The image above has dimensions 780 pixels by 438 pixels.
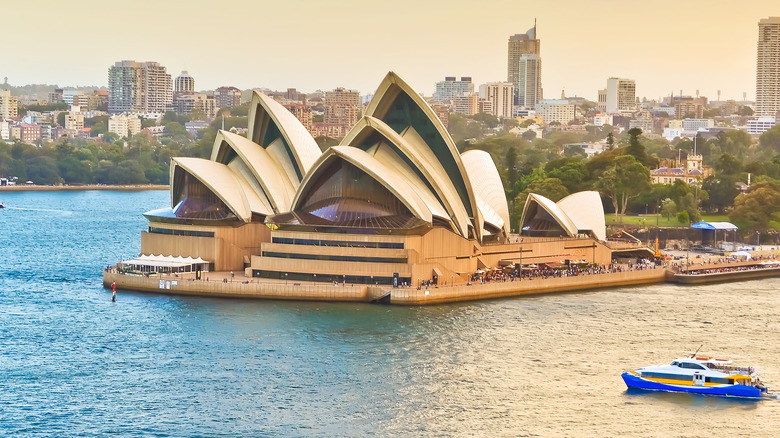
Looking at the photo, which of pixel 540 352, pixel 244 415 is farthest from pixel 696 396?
pixel 244 415

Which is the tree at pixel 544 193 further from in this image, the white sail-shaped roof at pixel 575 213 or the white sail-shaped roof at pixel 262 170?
the white sail-shaped roof at pixel 262 170

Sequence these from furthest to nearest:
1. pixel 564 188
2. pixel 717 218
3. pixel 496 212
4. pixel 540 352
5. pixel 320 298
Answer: pixel 717 218 < pixel 564 188 < pixel 496 212 < pixel 320 298 < pixel 540 352

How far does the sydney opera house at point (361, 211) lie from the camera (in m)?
50.8

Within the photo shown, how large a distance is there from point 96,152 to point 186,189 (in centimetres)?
10487

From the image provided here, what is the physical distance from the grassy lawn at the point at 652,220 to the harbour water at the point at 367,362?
2092 centimetres

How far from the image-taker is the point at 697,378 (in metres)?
35.9

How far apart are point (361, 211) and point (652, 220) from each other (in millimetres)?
31311

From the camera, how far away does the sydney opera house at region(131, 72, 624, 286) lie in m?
50.8

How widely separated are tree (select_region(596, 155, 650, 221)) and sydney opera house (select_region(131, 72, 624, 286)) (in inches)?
688

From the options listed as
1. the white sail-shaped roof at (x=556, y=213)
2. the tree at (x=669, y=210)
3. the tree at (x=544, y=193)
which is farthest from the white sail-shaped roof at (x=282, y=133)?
the tree at (x=669, y=210)

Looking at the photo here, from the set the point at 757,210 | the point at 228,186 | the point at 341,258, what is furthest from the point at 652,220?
the point at 341,258

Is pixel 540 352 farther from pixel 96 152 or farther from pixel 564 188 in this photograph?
pixel 96 152

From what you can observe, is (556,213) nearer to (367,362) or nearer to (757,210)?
(757,210)

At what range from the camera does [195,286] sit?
50.3 meters
